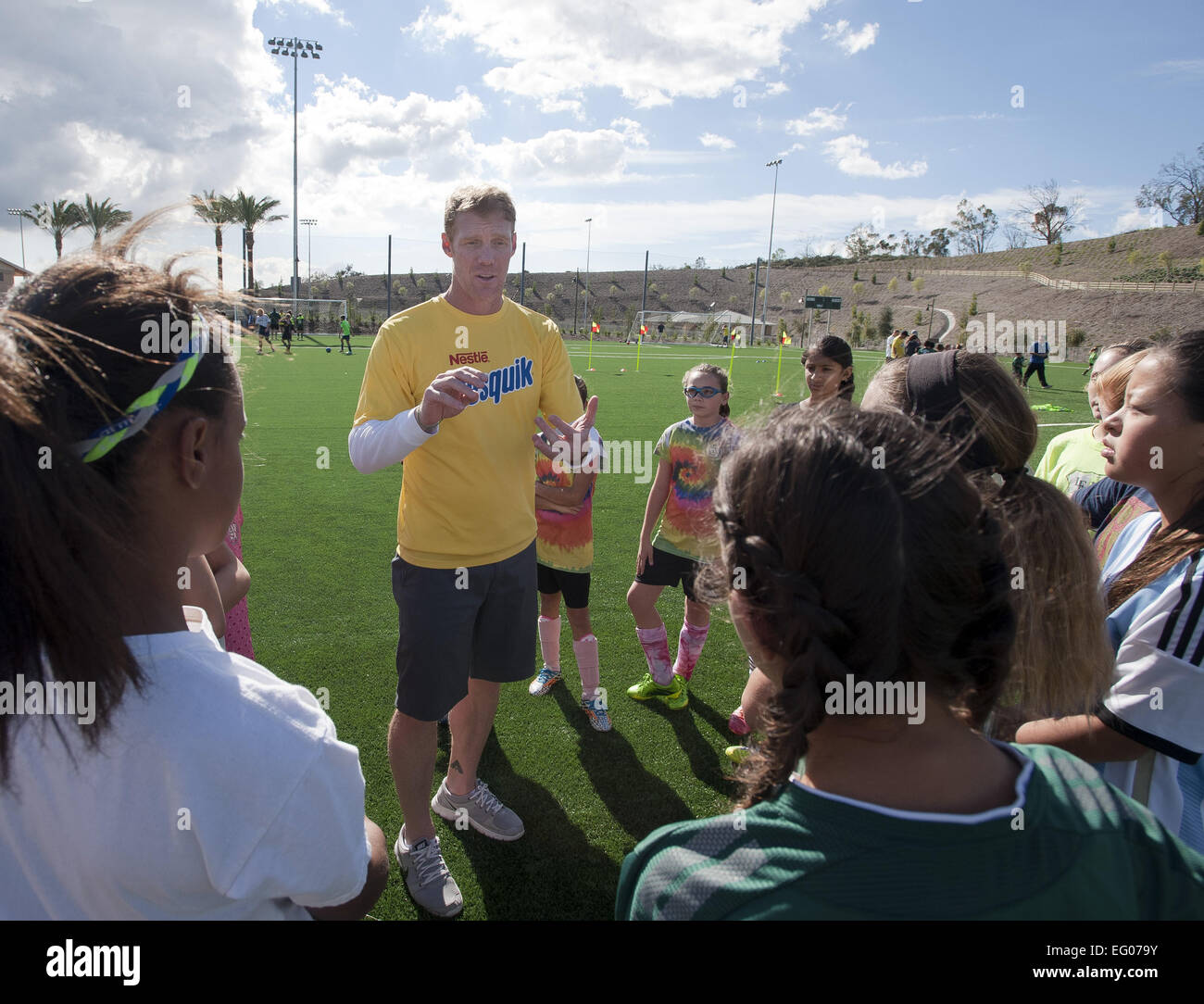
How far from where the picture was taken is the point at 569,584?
4551mm

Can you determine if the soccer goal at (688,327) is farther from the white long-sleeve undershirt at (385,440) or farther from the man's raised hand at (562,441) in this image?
the white long-sleeve undershirt at (385,440)

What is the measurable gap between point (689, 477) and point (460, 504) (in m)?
2.05

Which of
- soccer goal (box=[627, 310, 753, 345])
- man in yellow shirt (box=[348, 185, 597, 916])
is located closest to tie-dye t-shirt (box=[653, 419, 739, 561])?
man in yellow shirt (box=[348, 185, 597, 916])

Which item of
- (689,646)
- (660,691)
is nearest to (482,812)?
(660,691)

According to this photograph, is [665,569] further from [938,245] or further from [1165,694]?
[938,245]

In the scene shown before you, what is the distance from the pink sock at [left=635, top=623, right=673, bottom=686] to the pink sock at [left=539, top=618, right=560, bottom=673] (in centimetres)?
55

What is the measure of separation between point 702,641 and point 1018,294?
6654 cm

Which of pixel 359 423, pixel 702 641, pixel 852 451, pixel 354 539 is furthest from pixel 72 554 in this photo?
pixel 354 539

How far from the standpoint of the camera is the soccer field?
3.14m

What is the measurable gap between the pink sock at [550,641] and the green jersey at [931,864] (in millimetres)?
3697

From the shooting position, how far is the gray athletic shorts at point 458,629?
2.93 m

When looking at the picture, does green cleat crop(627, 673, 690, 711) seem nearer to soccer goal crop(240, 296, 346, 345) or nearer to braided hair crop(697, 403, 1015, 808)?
braided hair crop(697, 403, 1015, 808)

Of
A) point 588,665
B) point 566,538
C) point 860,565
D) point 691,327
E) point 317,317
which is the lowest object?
point 588,665

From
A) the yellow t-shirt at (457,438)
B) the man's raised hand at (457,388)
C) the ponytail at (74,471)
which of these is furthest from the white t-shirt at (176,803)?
the yellow t-shirt at (457,438)
